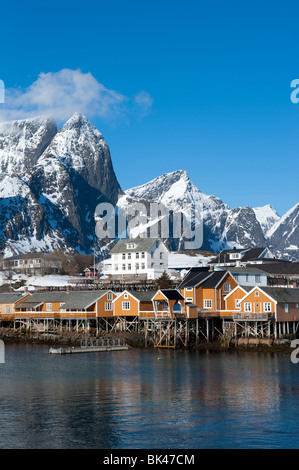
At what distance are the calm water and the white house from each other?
2254 inches

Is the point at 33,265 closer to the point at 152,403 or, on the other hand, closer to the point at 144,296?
the point at 144,296

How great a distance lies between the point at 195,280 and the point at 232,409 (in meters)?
41.9

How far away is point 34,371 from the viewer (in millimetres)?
53844

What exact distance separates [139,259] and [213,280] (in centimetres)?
4349

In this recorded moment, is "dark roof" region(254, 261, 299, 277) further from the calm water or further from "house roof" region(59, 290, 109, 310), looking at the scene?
the calm water

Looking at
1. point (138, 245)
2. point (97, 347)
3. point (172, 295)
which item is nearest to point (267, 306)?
point (172, 295)

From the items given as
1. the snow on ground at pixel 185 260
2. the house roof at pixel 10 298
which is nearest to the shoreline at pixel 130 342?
the house roof at pixel 10 298

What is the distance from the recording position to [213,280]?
254 ft

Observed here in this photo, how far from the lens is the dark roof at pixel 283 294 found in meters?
68.8

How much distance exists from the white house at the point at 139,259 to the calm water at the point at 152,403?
57.2m

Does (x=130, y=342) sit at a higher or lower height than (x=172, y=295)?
lower
